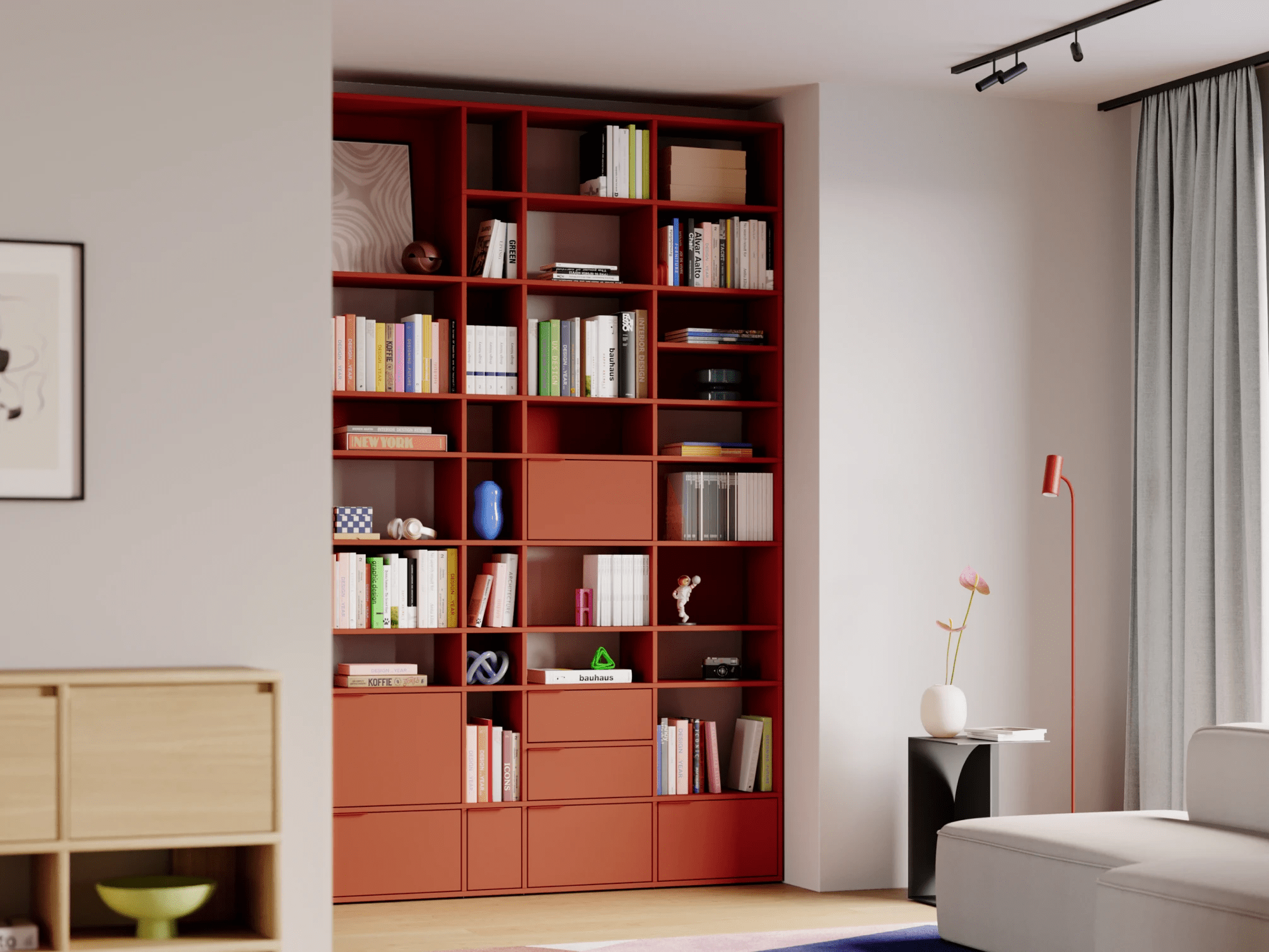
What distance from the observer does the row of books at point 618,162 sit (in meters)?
5.83

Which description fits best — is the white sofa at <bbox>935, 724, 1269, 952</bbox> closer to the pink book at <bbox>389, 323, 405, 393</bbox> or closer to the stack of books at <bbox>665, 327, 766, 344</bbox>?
the stack of books at <bbox>665, 327, 766, 344</bbox>

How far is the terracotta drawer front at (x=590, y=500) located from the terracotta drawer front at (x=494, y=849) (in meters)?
0.99

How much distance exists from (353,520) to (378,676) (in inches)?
21.7

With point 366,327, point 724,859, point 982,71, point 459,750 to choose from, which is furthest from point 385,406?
point 982,71

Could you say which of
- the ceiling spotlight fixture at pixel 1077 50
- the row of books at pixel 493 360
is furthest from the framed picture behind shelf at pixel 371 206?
the ceiling spotlight fixture at pixel 1077 50

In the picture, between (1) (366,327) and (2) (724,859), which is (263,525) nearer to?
(1) (366,327)

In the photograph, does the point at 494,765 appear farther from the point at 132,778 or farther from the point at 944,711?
the point at 132,778

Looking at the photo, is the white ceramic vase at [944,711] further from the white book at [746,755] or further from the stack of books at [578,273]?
the stack of books at [578,273]

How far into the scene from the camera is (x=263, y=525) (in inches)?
146

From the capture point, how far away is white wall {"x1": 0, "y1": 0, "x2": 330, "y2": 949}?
11.8 ft

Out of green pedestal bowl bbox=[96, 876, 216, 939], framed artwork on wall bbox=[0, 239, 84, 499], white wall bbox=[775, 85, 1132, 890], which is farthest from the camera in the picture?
white wall bbox=[775, 85, 1132, 890]

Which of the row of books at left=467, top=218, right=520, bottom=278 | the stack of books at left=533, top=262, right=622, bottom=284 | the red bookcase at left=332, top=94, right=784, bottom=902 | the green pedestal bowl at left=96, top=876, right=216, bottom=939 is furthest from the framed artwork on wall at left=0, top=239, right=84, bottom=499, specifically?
the stack of books at left=533, top=262, right=622, bottom=284

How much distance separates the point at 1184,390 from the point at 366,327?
294 cm

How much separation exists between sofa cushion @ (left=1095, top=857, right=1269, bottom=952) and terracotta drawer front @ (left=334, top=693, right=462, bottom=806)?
8.06 feet
